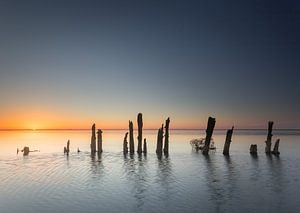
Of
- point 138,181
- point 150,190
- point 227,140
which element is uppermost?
point 227,140

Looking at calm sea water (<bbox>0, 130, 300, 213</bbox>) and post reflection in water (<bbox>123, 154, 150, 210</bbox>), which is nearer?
calm sea water (<bbox>0, 130, 300, 213</bbox>)

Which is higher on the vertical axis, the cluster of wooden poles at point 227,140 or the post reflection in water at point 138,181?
the cluster of wooden poles at point 227,140

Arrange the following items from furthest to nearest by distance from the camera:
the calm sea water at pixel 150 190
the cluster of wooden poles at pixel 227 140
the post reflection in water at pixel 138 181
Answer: the cluster of wooden poles at pixel 227 140 < the post reflection in water at pixel 138 181 < the calm sea water at pixel 150 190

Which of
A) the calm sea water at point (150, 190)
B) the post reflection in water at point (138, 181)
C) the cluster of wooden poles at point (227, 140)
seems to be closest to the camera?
the calm sea water at point (150, 190)

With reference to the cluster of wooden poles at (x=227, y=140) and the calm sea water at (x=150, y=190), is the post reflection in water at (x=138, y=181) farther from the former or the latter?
the cluster of wooden poles at (x=227, y=140)

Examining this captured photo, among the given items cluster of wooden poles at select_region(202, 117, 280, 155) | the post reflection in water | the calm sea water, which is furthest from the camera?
cluster of wooden poles at select_region(202, 117, 280, 155)

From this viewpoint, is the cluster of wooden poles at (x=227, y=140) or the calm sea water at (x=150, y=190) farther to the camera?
the cluster of wooden poles at (x=227, y=140)

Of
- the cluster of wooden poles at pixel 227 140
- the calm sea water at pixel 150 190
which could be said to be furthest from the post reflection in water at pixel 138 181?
the cluster of wooden poles at pixel 227 140

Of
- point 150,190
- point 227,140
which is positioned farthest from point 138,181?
point 227,140

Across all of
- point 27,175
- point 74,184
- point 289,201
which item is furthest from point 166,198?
point 27,175

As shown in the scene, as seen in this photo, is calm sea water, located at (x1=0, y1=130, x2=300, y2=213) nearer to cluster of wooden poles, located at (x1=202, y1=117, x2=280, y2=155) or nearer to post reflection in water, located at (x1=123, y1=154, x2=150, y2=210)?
post reflection in water, located at (x1=123, y1=154, x2=150, y2=210)

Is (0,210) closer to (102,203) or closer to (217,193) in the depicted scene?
(102,203)

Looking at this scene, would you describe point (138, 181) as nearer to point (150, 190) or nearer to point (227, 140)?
point (150, 190)

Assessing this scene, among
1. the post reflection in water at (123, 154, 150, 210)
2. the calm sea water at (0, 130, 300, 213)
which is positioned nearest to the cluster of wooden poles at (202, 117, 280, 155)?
the calm sea water at (0, 130, 300, 213)
